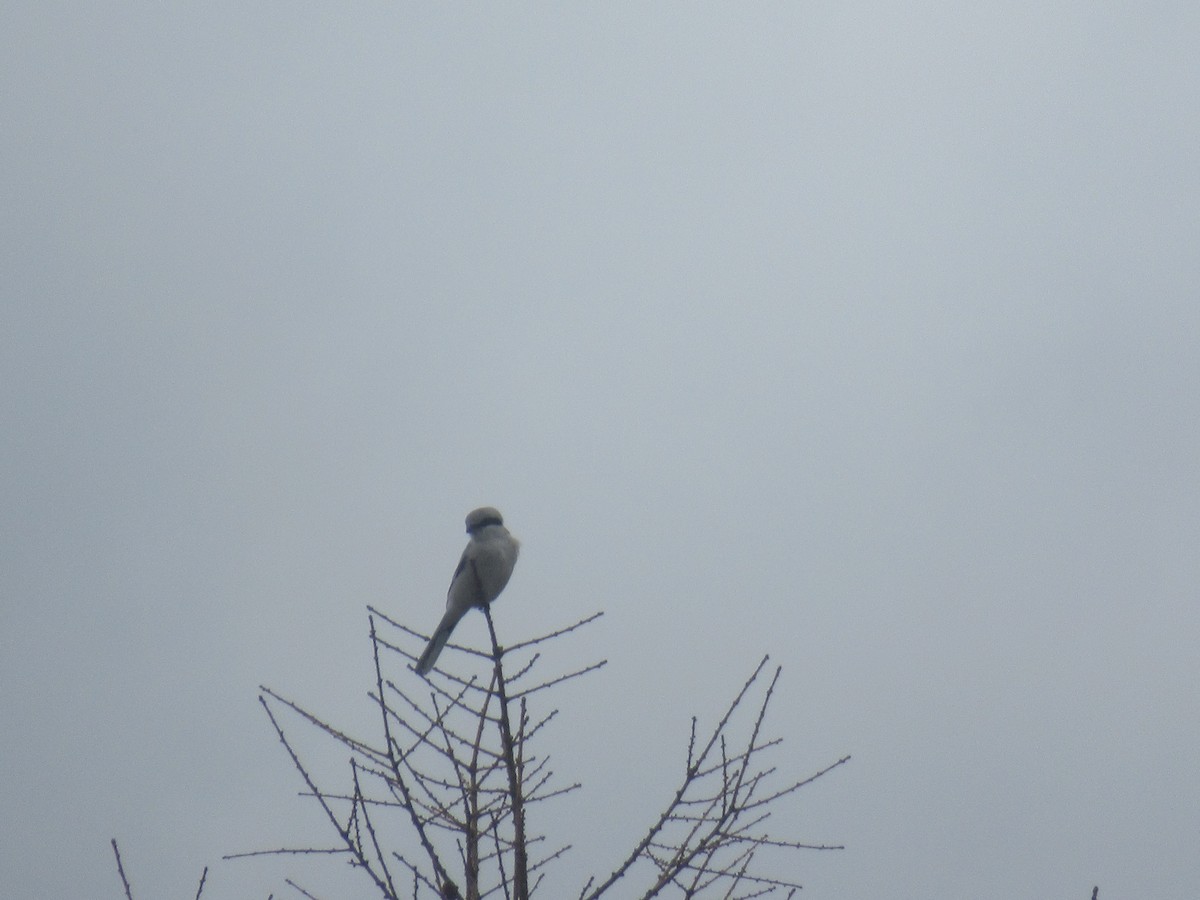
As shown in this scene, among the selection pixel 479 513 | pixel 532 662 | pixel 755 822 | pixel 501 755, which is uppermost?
pixel 479 513

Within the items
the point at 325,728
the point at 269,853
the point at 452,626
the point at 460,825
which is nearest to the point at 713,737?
the point at 460,825

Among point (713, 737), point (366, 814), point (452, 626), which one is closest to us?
point (366, 814)

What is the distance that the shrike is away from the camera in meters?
7.49

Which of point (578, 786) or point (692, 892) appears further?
point (578, 786)

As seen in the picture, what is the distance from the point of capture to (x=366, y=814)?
422cm

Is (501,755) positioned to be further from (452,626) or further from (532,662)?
(452,626)

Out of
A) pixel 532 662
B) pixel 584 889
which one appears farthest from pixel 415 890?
pixel 532 662

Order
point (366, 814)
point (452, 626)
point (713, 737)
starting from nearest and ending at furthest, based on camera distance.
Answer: point (366, 814) → point (713, 737) → point (452, 626)

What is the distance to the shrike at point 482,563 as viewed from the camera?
295 inches

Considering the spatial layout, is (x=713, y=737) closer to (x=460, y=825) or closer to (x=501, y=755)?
(x=501, y=755)

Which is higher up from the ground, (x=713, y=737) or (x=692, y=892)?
(x=713, y=737)

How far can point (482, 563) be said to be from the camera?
7.66m

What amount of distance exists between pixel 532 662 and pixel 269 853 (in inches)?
52.6

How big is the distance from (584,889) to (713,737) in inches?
31.1
